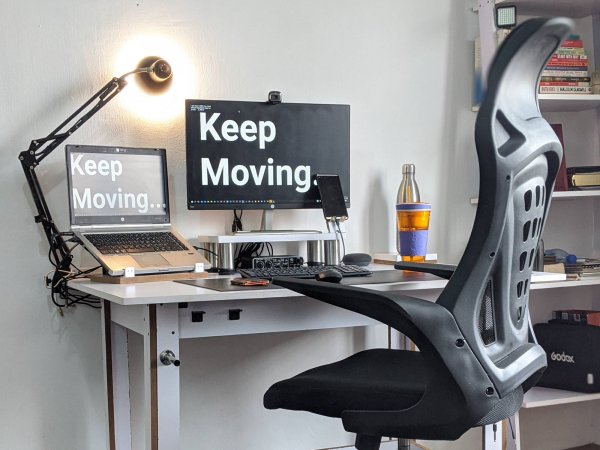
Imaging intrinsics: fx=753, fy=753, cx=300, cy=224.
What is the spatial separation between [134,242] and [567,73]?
1672 mm

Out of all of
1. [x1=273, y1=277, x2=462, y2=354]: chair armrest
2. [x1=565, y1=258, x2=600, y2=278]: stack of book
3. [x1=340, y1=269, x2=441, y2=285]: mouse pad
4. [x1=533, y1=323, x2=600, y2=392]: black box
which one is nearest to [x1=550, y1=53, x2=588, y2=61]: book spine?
[x1=565, y1=258, x2=600, y2=278]: stack of book

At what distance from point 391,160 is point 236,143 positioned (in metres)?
0.67

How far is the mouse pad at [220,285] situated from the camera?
1.76 metres

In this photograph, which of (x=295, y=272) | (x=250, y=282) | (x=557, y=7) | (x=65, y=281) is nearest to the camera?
(x=250, y=282)

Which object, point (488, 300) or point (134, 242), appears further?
point (134, 242)

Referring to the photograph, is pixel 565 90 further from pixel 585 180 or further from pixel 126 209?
pixel 126 209

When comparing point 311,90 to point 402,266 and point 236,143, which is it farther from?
point 402,266

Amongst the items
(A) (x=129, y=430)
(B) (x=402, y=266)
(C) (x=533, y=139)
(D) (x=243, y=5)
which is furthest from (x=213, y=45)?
(C) (x=533, y=139)

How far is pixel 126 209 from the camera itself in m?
2.19

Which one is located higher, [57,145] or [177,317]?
[57,145]

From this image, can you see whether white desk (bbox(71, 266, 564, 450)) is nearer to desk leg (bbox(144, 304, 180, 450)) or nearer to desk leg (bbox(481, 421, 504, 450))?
desk leg (bbox(144, 304, 180, 450))

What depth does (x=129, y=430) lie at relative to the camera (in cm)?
223

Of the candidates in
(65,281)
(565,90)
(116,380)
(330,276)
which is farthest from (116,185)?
(565,90)

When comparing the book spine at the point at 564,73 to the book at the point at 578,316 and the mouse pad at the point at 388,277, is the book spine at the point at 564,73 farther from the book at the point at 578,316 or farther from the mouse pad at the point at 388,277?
the mouse pad at the point at 388,277
